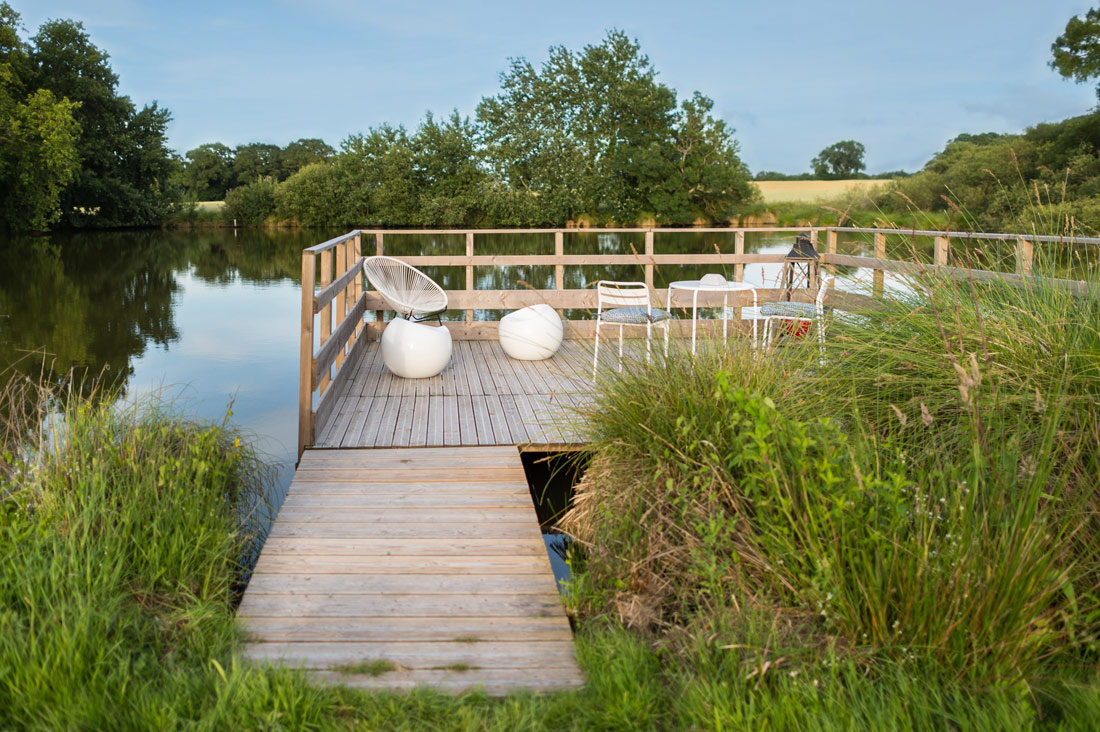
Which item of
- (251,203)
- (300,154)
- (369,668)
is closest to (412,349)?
(369,668)

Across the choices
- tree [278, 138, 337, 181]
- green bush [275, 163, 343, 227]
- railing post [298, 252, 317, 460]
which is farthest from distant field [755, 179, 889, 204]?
railing post [298, 252, 317, 460]

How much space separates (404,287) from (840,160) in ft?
166

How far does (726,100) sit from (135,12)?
20.6 metres

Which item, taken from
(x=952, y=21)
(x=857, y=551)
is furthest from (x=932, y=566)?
(x=952, y=21)

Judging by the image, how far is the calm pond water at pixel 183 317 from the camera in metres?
7.57

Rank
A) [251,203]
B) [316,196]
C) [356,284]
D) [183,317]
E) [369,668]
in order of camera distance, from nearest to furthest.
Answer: [369,668] < [356,284] < [183,317] < [316,196] < [251,203]

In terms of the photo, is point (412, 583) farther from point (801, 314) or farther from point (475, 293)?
point (475, 293)

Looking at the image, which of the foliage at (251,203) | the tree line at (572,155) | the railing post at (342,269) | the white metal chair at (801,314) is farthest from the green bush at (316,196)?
the white metal chair at (801,314)

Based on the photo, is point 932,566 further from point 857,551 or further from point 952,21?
point 952,21

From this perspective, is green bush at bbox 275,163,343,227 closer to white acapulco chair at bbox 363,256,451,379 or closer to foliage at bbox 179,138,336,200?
foliage at bbox 179,138,336,200

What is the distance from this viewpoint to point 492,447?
4.33m

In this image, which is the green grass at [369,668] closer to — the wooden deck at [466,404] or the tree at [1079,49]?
the wooden deck at [466,404]

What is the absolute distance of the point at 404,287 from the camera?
22.3 feet

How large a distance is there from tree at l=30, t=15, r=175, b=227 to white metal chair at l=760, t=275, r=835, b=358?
3018cm
